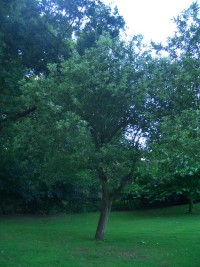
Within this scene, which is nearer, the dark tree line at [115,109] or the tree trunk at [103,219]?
the dark tree line at [115,109]

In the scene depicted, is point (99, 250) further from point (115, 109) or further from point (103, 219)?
point (115, 109)

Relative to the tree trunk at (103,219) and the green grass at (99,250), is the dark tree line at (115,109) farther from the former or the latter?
the green grass at (99,250)

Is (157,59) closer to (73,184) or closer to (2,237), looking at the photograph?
(2,237)

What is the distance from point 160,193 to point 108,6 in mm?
16687

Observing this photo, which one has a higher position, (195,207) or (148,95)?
(148,95)

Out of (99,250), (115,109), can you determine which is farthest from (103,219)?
(115,109)

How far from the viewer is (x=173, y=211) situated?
29.2m

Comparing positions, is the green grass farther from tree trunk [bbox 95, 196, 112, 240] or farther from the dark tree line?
the dark tree line

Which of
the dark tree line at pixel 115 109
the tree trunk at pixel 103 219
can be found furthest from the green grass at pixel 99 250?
the dark tree line at pixel 115 109

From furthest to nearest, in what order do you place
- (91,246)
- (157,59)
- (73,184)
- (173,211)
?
(173,211) < (73,184) < (91,246) < (157,59)

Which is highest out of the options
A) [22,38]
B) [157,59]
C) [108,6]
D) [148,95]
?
[108,6]

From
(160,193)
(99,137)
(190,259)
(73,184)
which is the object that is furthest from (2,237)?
(160,193)

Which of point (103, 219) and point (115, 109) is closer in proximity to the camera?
point (115, 109)

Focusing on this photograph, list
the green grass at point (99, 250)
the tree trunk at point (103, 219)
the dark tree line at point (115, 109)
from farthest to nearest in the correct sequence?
the tree trunk at point (103, 219), the dark tree line at point (115, 109), the green grass at point (99, 250)
